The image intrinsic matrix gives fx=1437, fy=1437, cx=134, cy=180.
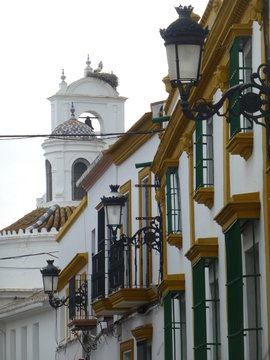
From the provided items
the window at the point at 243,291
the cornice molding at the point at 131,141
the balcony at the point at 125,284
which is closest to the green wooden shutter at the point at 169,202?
the balcony at the point at 125,284

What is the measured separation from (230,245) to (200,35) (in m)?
3.11

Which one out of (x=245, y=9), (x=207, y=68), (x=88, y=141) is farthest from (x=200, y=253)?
(x=88, y=141)

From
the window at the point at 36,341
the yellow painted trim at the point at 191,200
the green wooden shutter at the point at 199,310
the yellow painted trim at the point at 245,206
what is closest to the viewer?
the yellow painted trim at the point at 245,206

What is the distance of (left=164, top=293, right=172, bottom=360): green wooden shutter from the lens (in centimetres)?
1964

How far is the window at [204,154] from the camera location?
16656 millimetres

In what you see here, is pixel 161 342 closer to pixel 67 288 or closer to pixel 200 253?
pixel 200 253

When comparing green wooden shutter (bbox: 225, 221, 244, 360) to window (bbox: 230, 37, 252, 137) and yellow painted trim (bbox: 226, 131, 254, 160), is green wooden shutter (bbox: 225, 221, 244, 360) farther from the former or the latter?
window (bbox: 230, 37, 252, 137)

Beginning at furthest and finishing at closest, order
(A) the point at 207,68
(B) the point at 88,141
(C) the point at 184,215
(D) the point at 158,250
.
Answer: (B) the point at 88,141
(D) the point at 158,250
(C) the point at 184,215
(A) the point at 207,68

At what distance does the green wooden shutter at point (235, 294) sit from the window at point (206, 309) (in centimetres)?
188

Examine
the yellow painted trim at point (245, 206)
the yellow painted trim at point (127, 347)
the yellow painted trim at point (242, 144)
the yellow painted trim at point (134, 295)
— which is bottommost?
the yellow painted trim at point (127, 347)

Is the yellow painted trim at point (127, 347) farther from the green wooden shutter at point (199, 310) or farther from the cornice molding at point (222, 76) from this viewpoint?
the cornice molding at point (222, 76)

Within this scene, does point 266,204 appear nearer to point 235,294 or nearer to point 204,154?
point 235,294

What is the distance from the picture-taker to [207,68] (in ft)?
52.3

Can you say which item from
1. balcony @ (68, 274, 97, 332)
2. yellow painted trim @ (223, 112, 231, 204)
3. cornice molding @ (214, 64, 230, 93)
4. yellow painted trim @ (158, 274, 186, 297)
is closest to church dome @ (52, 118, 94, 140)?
balcony @ (68, 274, 97, 332)
